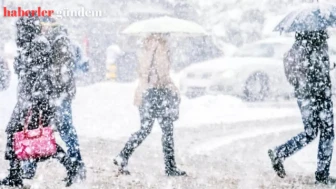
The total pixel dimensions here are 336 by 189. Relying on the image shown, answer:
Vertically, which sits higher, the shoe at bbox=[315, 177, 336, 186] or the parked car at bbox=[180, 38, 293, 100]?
the parked car at bbox=[180, 38, 293, 100]

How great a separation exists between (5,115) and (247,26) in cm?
1624

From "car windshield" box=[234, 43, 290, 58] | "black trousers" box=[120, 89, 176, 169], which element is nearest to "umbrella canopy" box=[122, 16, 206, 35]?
"black trousers" box=[120, 89, 176, 169]

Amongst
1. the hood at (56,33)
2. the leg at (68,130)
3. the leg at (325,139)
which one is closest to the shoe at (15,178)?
the leg at (68,130)

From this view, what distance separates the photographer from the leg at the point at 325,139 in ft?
24.5

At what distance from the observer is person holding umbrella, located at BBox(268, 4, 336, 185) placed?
7.46m

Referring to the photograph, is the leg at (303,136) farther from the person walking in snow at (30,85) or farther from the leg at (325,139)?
the person walking in snow at (30,85)

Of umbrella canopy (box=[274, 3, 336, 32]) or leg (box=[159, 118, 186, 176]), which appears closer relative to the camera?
umbrella canopy (box=[274, 3, 336, 32])

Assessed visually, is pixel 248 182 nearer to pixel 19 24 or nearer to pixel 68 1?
pixel 19 24

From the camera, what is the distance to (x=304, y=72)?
24.6 ft

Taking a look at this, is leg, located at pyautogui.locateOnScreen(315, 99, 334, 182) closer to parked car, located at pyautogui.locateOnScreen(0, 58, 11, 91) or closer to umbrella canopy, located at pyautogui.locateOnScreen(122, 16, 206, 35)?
umbrella canopy, located at pyautogui.locateOnScreen(122, 16, 206, 35)

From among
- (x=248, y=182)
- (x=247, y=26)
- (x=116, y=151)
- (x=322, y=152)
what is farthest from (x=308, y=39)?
(x=247, y=26)

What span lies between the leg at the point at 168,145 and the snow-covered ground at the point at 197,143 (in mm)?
156

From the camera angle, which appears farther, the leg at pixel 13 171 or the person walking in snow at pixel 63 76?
the person walking in snow at pixel 63 76

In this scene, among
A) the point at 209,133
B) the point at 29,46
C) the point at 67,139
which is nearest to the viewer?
the point at 29,46
